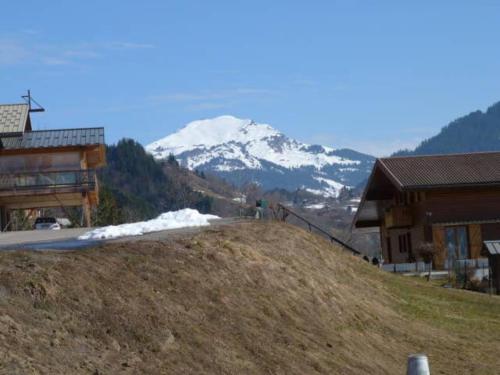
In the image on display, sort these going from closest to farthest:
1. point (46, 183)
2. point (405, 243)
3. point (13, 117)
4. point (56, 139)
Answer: point (46, 183) → point (56, 139) → point (13, 117) → point (405, 243)

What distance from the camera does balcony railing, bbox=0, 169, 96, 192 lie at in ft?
153

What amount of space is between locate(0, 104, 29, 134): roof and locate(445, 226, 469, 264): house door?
22.2m

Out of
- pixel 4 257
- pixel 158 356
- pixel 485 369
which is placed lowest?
pixel 485 369

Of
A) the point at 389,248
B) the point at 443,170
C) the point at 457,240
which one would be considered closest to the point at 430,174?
the point at 443,170

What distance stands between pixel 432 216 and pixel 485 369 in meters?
34.5

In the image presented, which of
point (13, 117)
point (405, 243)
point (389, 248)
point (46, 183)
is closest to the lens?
point (46, 183)

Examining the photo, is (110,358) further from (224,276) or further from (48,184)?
(48,184)

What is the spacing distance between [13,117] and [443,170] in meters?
22.5

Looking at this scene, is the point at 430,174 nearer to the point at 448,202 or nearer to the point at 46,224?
the point at 448,202

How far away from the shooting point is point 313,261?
1883 centimetres

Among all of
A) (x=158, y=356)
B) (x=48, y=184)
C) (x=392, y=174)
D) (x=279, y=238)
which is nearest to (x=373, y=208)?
(x=392, y=174)

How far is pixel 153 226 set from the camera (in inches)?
862

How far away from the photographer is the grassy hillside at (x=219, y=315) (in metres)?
10.5

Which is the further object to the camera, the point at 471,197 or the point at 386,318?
the point at 471,197
